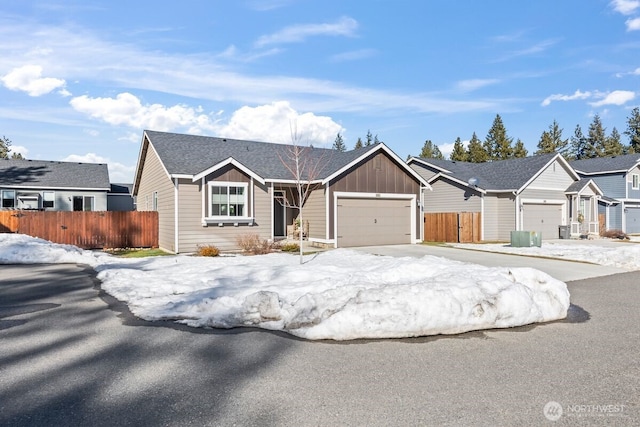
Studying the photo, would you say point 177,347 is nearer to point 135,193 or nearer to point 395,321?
point 395,321

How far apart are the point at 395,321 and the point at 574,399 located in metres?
2.34

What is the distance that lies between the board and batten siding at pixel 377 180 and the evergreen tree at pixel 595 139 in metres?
62.9

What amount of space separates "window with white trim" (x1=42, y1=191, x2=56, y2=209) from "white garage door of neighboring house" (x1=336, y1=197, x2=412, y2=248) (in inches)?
807

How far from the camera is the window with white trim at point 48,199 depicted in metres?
27.3

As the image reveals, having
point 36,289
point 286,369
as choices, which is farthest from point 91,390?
point 36,289

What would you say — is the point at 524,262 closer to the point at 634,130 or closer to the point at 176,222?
the point at 176,222

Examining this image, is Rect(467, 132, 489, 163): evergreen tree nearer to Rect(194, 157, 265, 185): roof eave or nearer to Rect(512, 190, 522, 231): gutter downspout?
Rect(512, 190, 522, 231): gutter downspout

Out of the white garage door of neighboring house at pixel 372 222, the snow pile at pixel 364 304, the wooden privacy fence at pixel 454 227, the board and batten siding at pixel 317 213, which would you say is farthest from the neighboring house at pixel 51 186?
the snow pile at pixel 364 304

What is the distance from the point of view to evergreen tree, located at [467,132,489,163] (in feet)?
176

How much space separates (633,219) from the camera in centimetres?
3328

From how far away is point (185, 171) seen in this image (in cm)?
1661

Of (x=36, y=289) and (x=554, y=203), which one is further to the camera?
(x=554, y=203)

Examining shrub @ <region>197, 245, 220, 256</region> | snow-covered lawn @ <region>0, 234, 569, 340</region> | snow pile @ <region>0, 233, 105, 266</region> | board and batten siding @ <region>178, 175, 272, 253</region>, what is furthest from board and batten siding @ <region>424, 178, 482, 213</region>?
snow pile @ <region>0, 233, 105, 266</region>

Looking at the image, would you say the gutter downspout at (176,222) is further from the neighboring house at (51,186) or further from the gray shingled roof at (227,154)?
the neighboring house at (51,186)
